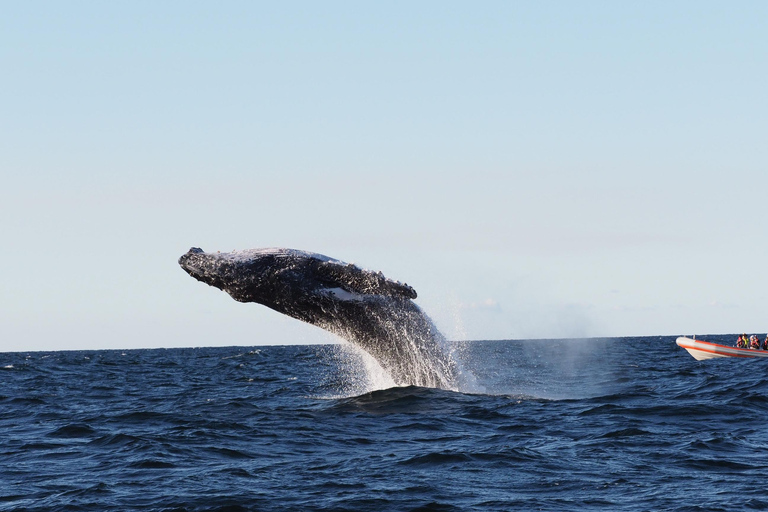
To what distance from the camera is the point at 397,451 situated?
34.6ft

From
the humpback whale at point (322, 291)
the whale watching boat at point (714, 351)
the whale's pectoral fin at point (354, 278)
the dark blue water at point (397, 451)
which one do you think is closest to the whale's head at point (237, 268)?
the humpback whale at point (322, 291)

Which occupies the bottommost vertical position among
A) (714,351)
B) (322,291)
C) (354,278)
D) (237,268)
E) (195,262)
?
(714,351)

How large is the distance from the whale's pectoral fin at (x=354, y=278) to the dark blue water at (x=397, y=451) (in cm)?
203

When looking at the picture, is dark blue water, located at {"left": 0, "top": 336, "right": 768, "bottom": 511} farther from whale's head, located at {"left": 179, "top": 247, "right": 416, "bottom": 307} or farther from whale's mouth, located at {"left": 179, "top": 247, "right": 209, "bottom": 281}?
whale's mouth, located at {"left": 179, "top": 247, "right": 209, "bottom": 281}

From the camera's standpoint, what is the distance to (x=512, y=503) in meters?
7.97

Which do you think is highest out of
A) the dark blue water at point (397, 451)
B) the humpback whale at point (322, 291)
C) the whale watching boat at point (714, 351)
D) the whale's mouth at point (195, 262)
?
the whale's mouth at point (195, 262)

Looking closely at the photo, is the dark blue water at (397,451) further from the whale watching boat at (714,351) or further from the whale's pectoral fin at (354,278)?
the whale watching boat at (714,351)

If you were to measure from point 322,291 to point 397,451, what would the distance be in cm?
300

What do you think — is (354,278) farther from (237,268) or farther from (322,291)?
(237,268)

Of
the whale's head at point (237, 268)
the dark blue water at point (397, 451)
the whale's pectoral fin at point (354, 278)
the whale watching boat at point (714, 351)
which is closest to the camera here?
the dark blue water at point (397, 451)

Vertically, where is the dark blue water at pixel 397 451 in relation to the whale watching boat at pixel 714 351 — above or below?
below

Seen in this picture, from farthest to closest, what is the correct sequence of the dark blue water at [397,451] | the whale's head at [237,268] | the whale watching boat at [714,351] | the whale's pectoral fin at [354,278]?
the whale watching boat at [714,351] → the whale's pectoral fin at [354,278] → the whale's head at [237,268] → the dark blue water at [397,451]

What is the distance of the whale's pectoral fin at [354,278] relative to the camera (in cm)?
1252

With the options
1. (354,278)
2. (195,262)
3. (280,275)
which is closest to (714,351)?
(354,278)
